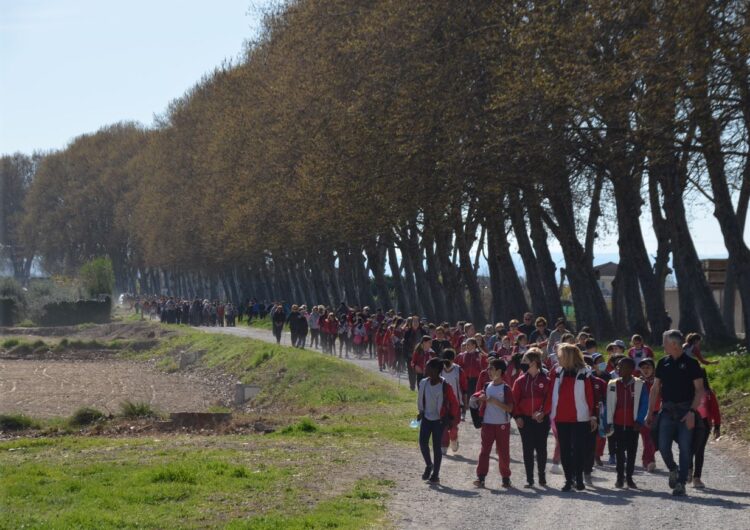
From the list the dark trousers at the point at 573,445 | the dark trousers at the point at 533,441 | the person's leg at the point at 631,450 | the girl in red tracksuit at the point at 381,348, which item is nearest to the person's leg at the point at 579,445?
the dark trousers at the point at 573,445

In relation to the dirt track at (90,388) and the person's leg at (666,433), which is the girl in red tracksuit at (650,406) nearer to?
the person's leg at (666,433)

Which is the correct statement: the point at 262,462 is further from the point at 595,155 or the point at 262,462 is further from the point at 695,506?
the point at 595,155

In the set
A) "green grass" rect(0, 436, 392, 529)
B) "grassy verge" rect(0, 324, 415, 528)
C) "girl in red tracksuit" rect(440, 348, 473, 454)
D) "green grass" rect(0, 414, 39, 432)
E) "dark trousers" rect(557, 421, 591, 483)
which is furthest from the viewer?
"green grass" rect(0, 414, 39, 432)

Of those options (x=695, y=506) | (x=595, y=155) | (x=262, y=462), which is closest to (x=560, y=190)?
(x=595, y=155)

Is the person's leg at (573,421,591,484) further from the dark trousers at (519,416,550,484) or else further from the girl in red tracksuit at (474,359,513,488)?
the girl in red tracksuit at (474,359,513,488)

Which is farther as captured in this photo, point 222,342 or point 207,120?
point 207,120

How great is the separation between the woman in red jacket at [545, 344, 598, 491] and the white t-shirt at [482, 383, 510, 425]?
76 cm

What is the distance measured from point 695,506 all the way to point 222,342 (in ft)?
155

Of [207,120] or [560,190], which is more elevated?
[207,120]

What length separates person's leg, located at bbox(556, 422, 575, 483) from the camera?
1619cm

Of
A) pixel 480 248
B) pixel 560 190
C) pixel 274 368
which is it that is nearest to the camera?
pixel 560 190

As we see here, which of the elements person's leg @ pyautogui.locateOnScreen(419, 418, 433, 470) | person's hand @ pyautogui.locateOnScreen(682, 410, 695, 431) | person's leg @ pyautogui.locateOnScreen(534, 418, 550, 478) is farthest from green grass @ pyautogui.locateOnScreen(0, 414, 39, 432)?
person's hand @ pyautogui.locateOnScreen(682, 410, 695, 431)

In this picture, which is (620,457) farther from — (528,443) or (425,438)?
(425,438)

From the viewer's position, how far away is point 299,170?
164 feet
